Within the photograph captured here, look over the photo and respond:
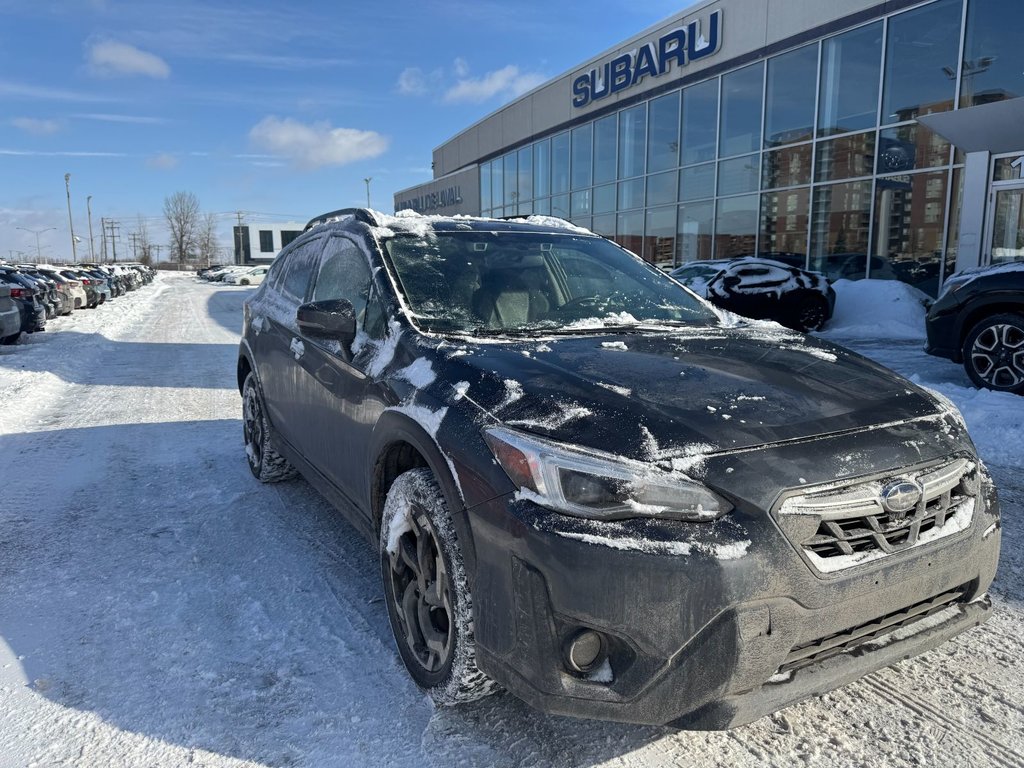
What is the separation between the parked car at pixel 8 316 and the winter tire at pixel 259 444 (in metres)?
9.28

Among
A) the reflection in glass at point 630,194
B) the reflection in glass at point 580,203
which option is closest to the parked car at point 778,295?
the reflection in glass at point 630,194

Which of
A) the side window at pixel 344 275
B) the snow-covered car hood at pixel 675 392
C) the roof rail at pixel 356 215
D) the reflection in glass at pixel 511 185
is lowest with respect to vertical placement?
the snow-covered car hood at pixel 675 392

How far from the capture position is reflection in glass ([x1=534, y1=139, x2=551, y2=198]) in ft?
89.2

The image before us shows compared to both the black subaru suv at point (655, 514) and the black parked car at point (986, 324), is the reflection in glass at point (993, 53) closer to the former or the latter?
the black parked car at point (986, 324)

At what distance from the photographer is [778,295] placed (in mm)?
13359

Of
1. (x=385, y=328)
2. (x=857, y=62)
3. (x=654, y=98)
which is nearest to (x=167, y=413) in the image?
(x=385, y=328)

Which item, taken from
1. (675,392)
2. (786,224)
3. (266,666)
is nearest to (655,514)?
(675,392)

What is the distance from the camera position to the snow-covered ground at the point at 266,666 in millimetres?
2191

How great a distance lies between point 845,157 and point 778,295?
4780 millimetres

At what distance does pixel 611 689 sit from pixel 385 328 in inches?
66.4

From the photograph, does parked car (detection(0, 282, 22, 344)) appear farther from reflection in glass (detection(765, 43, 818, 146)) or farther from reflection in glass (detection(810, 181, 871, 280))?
reflection in glass (detection(765, 43, 818, 146))

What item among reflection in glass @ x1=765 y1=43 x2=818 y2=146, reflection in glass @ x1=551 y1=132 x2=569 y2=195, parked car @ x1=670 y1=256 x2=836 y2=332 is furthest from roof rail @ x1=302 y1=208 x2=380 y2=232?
reflection in glass @ x1=551 y1=132 x2=569 y2=195

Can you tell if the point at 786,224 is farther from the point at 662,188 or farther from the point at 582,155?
the point at 582,155

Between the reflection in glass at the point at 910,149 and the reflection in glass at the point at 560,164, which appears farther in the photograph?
the reflection in glass at the point at 560,164
